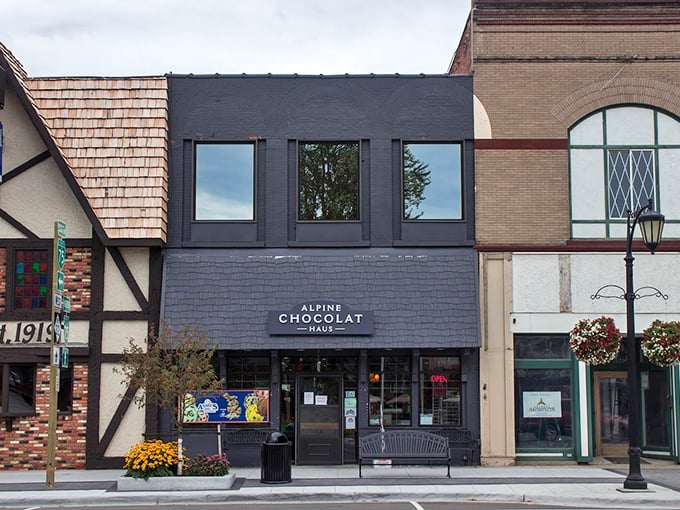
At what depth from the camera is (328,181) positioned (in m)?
20.6

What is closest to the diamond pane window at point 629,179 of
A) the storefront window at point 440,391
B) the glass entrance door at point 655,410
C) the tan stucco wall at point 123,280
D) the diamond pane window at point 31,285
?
the glass entrance door at point 655,410

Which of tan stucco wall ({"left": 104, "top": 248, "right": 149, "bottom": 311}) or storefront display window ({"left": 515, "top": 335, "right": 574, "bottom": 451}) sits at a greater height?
tan stucco wall ({"left": 104, "top": 248, "right": 149, "bottom": 311})

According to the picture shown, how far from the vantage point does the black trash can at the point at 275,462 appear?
17.0 meters

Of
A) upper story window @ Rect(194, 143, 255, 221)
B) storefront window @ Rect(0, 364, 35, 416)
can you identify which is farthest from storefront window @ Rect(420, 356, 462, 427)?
storefront window @ Rect(0, 364, 35, 416)

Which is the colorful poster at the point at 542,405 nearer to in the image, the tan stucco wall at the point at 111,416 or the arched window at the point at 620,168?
the arched window at the point at 620,168

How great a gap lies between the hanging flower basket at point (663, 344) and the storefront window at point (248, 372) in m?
8.17

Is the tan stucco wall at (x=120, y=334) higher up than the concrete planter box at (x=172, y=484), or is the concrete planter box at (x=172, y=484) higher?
the tan stucco wall at (x=120, y=334)

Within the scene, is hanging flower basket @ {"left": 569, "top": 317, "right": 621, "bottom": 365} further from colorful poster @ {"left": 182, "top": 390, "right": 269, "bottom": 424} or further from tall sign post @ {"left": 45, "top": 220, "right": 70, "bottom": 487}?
tall sign post @ {"left": 45, "top": 220, "right": 70, "bottom": 487}

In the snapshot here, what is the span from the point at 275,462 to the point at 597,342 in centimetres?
668

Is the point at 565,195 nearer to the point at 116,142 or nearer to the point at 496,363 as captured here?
the point at 496,363

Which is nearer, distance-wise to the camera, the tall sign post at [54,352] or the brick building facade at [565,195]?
the tall sign post at [54,352]

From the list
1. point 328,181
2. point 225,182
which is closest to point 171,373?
point 225,182

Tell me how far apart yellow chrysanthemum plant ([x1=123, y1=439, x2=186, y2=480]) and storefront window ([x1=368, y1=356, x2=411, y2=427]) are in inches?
197

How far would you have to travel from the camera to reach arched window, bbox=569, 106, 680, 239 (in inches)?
800
